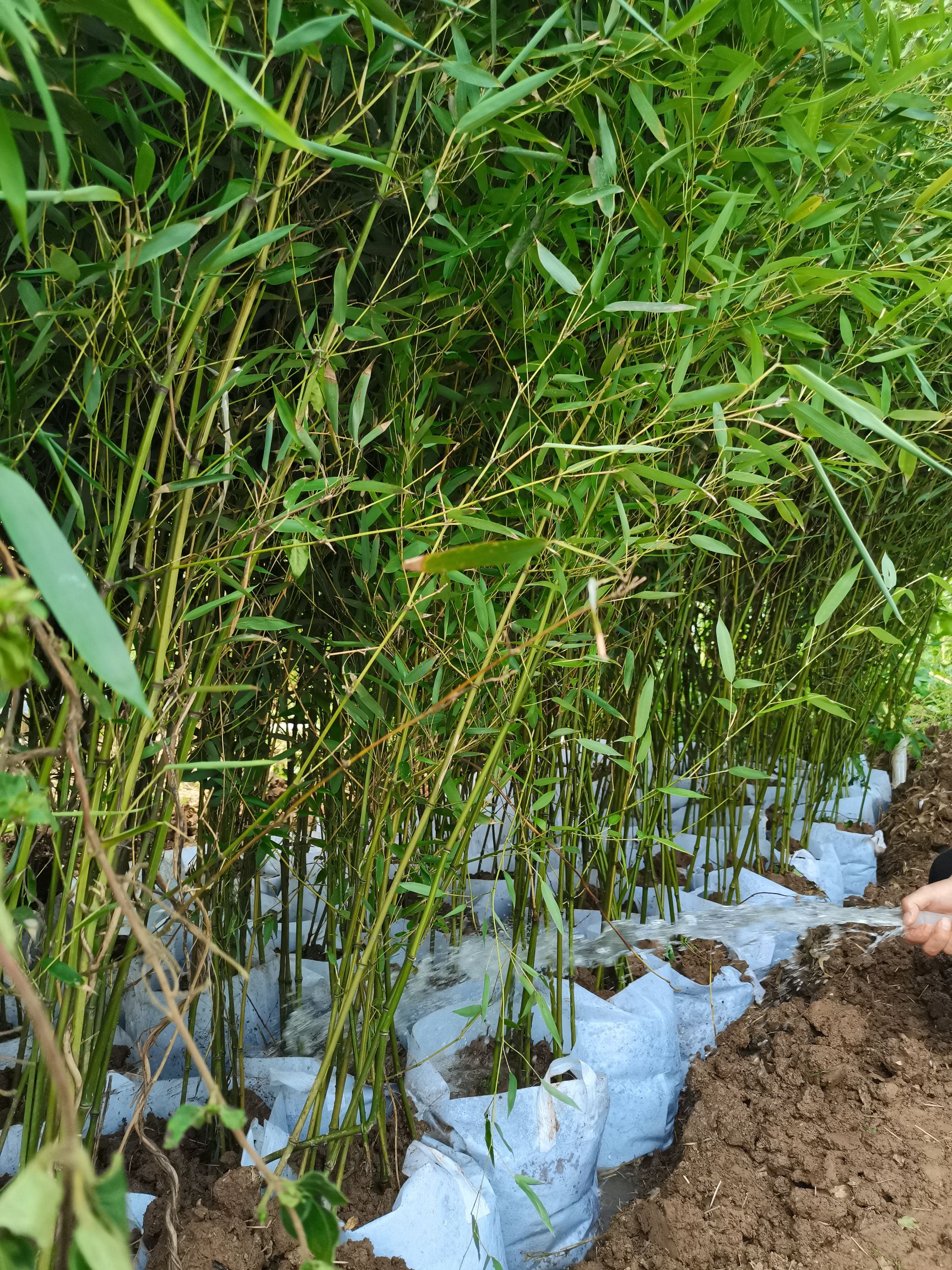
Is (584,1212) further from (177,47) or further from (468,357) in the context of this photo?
(177,47)

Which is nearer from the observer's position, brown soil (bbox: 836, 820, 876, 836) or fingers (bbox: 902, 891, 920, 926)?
fingers (bbox: 902, 891, 920, 926)

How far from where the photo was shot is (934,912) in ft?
4.87

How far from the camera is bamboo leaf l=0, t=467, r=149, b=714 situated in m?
0.34

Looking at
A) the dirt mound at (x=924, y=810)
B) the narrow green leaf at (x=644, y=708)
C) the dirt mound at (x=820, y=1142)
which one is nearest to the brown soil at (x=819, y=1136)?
the dirt mound at (x=820, y=1142)

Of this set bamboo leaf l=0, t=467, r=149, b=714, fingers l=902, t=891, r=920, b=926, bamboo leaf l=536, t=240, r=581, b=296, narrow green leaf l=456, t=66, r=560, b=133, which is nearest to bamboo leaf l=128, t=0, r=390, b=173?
bamboo leaf l=0, t=467, r=149, b=714

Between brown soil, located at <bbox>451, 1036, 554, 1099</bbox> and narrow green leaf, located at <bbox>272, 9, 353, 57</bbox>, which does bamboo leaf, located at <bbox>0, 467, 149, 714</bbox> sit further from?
brown soil, located at <bbox>451, 1036, 554, 1099</bbox>

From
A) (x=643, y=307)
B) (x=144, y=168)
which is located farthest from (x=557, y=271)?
(x=144, y=168)

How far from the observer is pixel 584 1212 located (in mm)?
1286

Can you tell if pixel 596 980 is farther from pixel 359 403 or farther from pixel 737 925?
pixel 359 403

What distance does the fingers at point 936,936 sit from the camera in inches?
56.1

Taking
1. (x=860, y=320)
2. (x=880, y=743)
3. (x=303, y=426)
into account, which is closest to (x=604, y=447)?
(x=303, y=426)

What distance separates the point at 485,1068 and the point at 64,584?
1.16 metres

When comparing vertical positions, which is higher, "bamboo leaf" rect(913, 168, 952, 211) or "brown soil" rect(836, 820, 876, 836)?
"bamboo leaf" rect(913, 168, 952, 211)

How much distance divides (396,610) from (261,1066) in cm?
69
